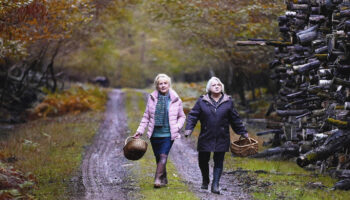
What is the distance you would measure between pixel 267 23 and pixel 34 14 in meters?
10.6

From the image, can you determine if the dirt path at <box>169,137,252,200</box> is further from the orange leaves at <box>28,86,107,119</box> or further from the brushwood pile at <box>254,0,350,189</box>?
the orange leaves at <box>28,86,107,119</box>

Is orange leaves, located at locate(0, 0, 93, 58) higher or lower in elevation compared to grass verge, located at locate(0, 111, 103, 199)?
higher

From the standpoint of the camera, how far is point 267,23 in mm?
18969

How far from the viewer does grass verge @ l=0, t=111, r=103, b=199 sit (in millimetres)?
9806

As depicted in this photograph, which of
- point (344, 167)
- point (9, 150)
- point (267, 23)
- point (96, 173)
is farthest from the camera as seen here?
point (267, 23)

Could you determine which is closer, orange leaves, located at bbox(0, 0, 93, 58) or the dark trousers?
the dark trousers

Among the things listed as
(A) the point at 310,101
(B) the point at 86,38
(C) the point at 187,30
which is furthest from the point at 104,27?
(A) the point at 310,101

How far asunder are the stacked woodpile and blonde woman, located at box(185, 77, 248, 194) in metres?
1.55

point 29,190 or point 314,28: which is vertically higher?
point 314,28

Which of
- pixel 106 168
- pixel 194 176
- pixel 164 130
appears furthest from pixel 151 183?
pixel 106 168

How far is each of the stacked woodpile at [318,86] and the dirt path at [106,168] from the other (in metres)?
3.91

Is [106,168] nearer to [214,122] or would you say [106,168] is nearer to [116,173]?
[116,173]

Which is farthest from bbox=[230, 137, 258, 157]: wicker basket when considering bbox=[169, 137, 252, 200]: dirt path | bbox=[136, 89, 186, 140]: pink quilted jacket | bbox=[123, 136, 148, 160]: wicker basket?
bbox=[123, 136, 148, 160]: wicker basket

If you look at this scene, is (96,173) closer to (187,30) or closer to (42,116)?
(187,30)
